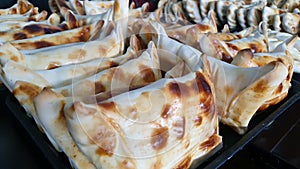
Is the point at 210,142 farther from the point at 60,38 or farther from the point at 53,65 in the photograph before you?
the point at 60,38

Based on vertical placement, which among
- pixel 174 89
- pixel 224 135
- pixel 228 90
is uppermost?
pixel 174 89

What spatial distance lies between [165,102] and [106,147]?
16 centimetres

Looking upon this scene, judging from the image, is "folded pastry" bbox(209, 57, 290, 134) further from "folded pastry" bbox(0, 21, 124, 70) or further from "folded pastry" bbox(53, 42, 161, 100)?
"folded pastry" bbox(0, 21, 124, 70)

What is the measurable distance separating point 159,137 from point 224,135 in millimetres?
272

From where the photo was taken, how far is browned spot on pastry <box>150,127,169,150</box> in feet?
2.15

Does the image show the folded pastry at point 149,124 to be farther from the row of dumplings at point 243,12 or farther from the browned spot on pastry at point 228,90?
the row of dumplings at point 243,12

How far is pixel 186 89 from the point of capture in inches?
27.6

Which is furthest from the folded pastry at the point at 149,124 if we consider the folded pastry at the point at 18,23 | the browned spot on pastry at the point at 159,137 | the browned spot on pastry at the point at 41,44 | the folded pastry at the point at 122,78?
the folded pastry at the point at 18,23

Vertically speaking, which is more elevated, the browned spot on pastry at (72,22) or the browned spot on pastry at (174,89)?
the browned spot on pastry at (174,89)

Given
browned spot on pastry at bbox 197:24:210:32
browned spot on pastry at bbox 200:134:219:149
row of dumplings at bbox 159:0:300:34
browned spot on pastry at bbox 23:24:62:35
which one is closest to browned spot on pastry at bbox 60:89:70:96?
browned spot on pastry at bbox 200:134:219:149

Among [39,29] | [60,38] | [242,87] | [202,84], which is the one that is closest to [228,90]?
[242,87]

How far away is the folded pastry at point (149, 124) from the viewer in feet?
1.98

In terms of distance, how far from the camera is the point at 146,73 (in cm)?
83

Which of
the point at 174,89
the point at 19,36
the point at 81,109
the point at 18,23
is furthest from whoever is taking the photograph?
the point at 18,23
